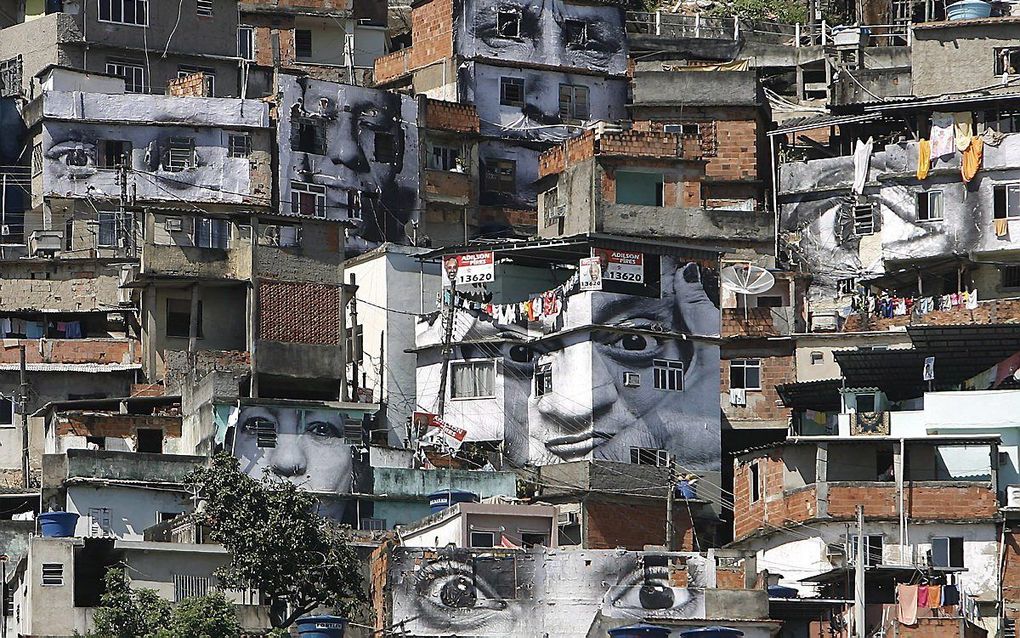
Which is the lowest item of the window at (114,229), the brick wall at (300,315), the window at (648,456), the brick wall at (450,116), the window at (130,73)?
the window at (648,456)

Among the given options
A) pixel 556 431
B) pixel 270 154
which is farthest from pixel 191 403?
pixel 270 154

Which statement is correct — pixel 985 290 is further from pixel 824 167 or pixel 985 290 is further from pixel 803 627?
pixel 803 627

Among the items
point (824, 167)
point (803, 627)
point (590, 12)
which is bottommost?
point (803, 627)

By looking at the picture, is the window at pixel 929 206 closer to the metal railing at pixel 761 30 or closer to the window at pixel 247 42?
the metal railing at pixel 761 30

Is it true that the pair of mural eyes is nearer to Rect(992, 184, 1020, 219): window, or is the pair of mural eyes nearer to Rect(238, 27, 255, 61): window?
Rect(992, 184, 1020, 219): window

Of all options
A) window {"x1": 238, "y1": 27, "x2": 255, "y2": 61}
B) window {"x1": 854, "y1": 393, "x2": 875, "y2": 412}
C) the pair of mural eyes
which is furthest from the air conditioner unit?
window {"x1": 238, "y1": 27, "x2": 255, "y2": 61}

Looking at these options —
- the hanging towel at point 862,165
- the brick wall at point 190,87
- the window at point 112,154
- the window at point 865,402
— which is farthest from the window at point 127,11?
the window at point 865,402
